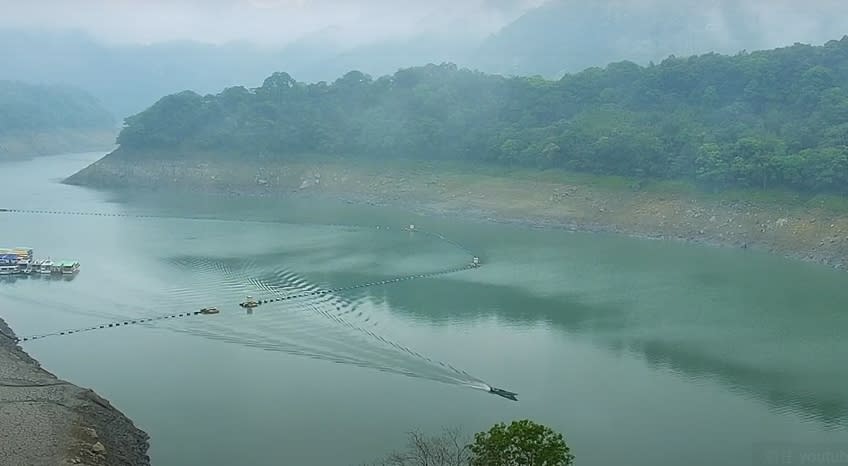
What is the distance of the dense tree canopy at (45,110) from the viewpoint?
65.8 m

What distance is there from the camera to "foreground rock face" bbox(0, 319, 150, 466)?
11219mm

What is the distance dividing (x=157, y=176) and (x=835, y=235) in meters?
32.2

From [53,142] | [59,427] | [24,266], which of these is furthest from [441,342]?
[53,142]

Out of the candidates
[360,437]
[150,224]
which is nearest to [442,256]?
[150,224]

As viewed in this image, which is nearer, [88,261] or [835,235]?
[88,261]

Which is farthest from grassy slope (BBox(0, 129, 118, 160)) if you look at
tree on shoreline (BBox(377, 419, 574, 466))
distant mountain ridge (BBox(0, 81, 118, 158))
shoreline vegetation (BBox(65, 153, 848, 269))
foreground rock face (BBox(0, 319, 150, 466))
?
tree on shoreline (BBox(377, 419, 574, 466))

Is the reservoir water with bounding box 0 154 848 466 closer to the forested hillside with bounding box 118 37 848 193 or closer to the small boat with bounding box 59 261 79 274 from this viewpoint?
the small boat with bounding box 59 261 79 274

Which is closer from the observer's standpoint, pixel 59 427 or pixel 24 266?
pixel 59 427

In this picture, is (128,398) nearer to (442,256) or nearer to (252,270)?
(252,270)

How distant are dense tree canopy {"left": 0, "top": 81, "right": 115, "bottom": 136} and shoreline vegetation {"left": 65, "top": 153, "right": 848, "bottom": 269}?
22.8 meters

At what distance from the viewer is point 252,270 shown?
2364 centimetres

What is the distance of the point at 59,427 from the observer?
39.5ft

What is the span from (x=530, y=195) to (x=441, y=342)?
735 inches

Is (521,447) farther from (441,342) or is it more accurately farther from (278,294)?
(278,294)
